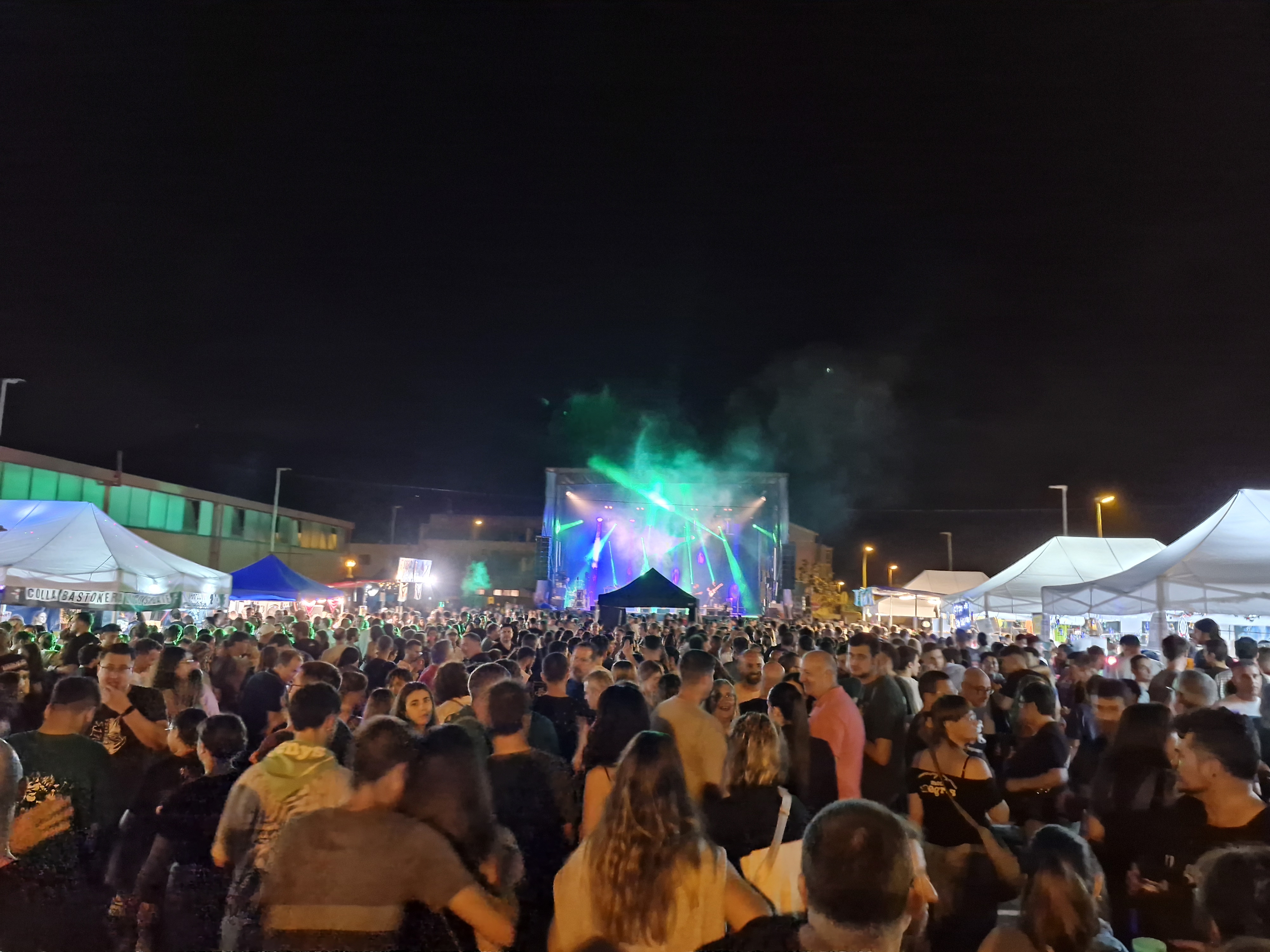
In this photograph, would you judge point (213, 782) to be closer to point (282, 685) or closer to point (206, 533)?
point (282, 685)

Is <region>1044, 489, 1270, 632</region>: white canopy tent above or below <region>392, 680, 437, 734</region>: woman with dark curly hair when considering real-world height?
above

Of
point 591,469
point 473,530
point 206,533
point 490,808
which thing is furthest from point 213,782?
point 473,530

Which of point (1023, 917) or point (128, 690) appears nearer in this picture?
point (1023, 917)

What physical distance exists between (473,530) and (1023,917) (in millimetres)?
61501

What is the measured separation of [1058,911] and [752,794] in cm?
112

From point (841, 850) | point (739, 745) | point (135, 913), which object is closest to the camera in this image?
point (841, 850)

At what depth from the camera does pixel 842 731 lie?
459cm

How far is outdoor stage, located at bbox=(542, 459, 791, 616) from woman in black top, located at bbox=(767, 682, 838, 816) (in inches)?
1085

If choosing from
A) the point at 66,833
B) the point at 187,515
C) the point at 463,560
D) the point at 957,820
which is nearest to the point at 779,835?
the point at 957,820

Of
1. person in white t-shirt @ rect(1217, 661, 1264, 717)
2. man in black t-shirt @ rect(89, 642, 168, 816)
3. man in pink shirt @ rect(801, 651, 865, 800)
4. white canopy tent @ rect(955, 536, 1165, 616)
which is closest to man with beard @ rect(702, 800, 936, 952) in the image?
man in pink shirt @ rect(801, 651, 865, 800)

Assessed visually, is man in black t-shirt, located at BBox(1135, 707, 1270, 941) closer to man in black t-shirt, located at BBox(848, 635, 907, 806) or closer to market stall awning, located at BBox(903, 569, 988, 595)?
man in black t-shirt, located at BBox(848, 635, 907, 806)

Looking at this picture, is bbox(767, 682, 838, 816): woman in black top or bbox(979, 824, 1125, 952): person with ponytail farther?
bbox(767, 682, 838, 816): woman in black top

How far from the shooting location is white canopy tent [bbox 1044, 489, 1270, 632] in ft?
33.1

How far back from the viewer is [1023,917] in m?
2.29
